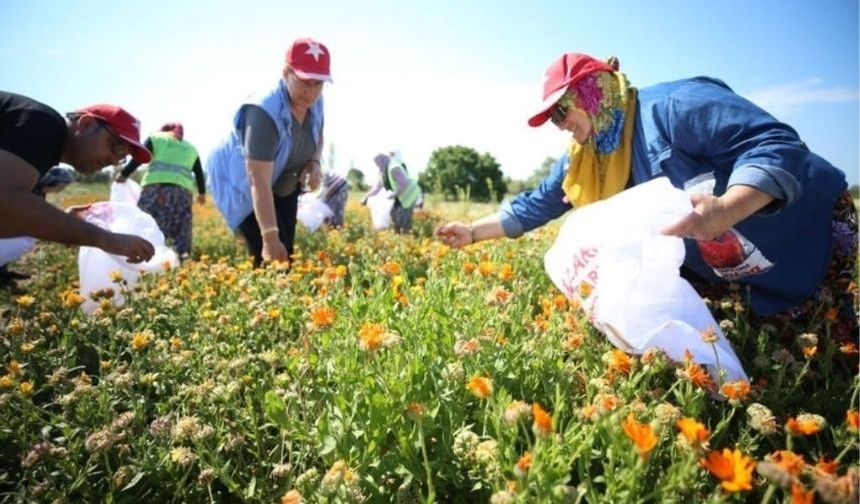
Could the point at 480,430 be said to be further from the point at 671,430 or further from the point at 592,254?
the point at 592,254

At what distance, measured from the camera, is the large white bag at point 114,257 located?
9.27 feet

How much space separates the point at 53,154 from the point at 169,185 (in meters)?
2.72

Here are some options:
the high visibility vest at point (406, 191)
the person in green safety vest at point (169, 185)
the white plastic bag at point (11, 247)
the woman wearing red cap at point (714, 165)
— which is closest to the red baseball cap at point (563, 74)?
the woman wearing red cap at point (714, 165)

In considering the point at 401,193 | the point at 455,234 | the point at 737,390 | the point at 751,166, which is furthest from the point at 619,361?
the point at 401,193

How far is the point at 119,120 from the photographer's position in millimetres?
2510

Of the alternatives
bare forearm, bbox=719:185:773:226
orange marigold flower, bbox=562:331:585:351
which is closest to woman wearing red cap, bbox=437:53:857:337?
bare forearm, bbox=719:185:773:226

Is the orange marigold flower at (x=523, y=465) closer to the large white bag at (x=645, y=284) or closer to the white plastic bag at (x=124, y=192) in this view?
the large white bag at (x=645, y=284)

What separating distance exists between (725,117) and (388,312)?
1409mm

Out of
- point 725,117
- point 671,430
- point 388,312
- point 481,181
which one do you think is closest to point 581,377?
point 671,430

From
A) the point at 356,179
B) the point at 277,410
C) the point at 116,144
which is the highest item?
the point at 116,144

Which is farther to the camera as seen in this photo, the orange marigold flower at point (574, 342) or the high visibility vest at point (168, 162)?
the high visibility vest at point (168, 162)

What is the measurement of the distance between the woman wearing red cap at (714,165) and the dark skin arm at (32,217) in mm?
2037

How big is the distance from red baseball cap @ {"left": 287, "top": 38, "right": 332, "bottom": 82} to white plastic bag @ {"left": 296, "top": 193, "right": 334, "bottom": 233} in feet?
10.4

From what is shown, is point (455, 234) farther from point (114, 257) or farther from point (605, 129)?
point (114, 257)
